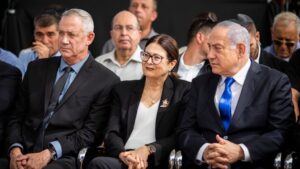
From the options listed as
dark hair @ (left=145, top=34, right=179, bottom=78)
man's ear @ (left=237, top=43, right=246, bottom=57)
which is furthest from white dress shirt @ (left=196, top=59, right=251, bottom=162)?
dark hair @ (left=145, top=34, right=179, bottom=78)

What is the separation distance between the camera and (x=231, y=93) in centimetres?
582

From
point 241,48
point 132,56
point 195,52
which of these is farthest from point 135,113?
point 132,56

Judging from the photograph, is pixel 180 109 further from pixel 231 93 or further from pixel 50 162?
pixel 50 162

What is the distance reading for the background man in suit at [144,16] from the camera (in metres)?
8.24

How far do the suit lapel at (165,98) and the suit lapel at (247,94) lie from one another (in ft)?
2.12

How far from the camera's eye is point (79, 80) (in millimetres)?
6344

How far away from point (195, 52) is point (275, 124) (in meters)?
1.57

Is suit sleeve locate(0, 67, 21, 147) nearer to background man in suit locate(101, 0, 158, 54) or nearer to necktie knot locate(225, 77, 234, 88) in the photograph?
background man in suit locate(101, 0, 158, 54)

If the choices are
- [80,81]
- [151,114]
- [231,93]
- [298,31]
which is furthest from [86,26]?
[298,31]

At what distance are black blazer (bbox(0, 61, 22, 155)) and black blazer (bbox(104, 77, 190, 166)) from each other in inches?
36.9

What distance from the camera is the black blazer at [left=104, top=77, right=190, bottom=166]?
19.7 feet

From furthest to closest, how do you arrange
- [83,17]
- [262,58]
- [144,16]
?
[144,16]
[262,58]
[83,17]

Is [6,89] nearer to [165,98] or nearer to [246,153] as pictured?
[165,98]

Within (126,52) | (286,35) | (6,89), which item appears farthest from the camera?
(286,35)
